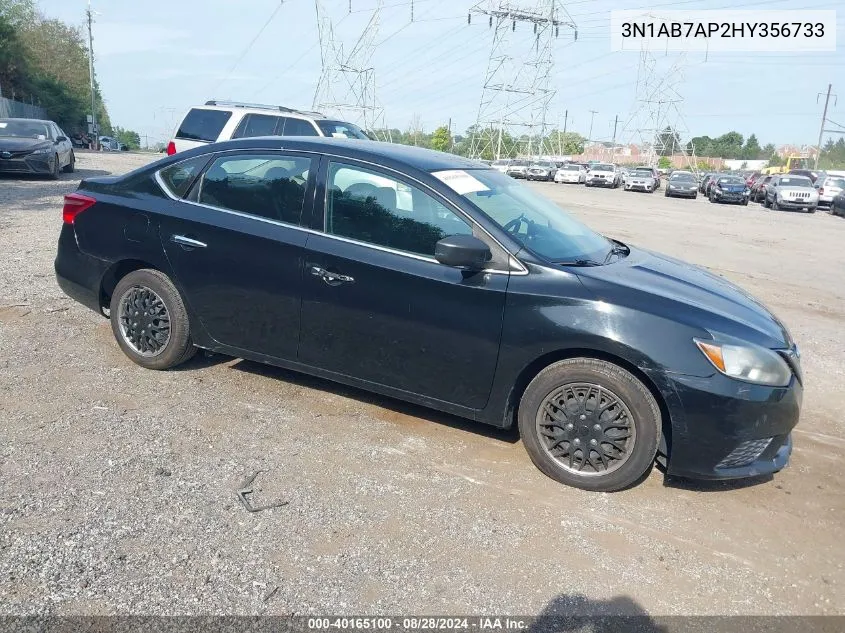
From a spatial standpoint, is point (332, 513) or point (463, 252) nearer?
point (332, 513)

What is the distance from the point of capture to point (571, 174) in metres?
46.9

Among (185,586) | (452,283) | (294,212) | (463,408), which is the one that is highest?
(294,212)

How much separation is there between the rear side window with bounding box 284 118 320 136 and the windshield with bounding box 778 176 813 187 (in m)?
24.6

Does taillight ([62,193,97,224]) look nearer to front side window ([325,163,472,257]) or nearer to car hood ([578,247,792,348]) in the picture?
front side window ([325,163,472,257])

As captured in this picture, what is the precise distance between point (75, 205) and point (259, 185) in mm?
1564

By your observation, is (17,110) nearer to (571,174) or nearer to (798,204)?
(571,174)

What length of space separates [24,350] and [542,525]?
406 cm

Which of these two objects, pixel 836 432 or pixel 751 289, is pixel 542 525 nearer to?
pixel 836 432

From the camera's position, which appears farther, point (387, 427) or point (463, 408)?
point (387, 427)

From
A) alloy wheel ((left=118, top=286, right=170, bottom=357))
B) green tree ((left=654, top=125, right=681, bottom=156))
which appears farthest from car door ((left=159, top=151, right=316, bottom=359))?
green tree ((left=654, top=125, right=681, bottom=156))

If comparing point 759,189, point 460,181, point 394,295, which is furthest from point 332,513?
point 759,189

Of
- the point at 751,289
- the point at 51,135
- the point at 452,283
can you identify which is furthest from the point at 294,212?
the point at 51,135

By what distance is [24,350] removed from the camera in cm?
521

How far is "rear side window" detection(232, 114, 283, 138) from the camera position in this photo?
12.7m
